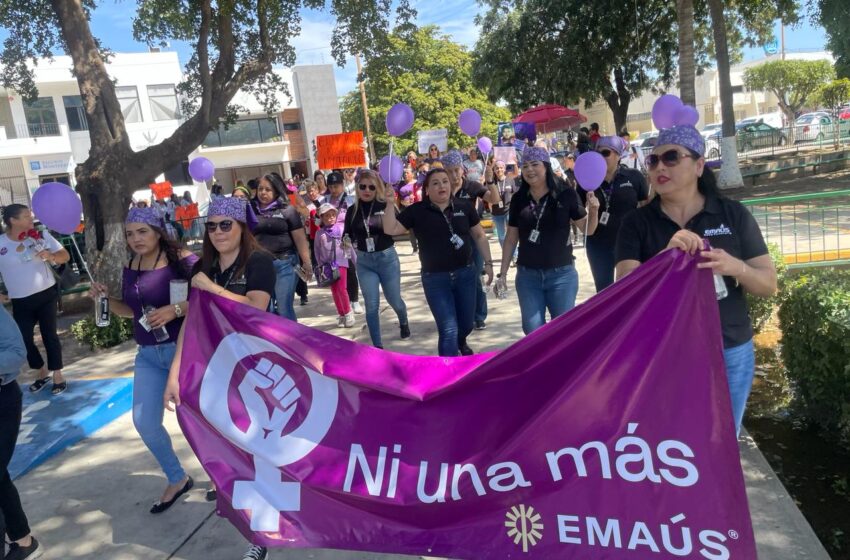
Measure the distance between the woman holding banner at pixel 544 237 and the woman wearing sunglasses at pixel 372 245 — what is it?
6.04 ft

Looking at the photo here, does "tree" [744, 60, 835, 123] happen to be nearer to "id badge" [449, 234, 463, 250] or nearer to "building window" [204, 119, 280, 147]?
"building window" [204, 119, 280, 147]

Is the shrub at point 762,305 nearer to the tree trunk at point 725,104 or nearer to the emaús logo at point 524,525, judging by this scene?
the emaús logo at point 524,525

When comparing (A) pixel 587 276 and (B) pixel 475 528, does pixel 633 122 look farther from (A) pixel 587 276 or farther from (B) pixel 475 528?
(B) pixel 475 528

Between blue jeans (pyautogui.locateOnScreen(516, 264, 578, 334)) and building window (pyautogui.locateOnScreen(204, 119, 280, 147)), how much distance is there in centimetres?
4194

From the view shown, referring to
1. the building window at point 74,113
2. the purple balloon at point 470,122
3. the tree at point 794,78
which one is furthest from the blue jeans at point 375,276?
the tree at point 794,78

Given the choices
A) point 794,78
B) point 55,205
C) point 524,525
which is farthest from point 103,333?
point 794,78

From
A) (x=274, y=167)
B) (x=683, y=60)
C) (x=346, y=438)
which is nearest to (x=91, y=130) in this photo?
(x=346, y=438)

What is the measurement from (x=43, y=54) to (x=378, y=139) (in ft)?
124

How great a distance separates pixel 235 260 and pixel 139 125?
126 ft

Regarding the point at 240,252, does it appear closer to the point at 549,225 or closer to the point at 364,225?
the point at 549,225

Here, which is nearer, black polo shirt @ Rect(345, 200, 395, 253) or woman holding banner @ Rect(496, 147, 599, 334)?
woman holding banner @ Rect(496, 147, 599, 334)

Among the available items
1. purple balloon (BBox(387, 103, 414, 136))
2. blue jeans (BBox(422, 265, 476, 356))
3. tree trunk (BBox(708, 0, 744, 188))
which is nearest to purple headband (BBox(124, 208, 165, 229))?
blue jeans (BBox(422, 265, 476, 356))

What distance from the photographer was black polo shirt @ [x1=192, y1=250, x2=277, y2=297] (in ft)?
11.1

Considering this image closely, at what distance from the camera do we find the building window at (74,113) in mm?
35906
